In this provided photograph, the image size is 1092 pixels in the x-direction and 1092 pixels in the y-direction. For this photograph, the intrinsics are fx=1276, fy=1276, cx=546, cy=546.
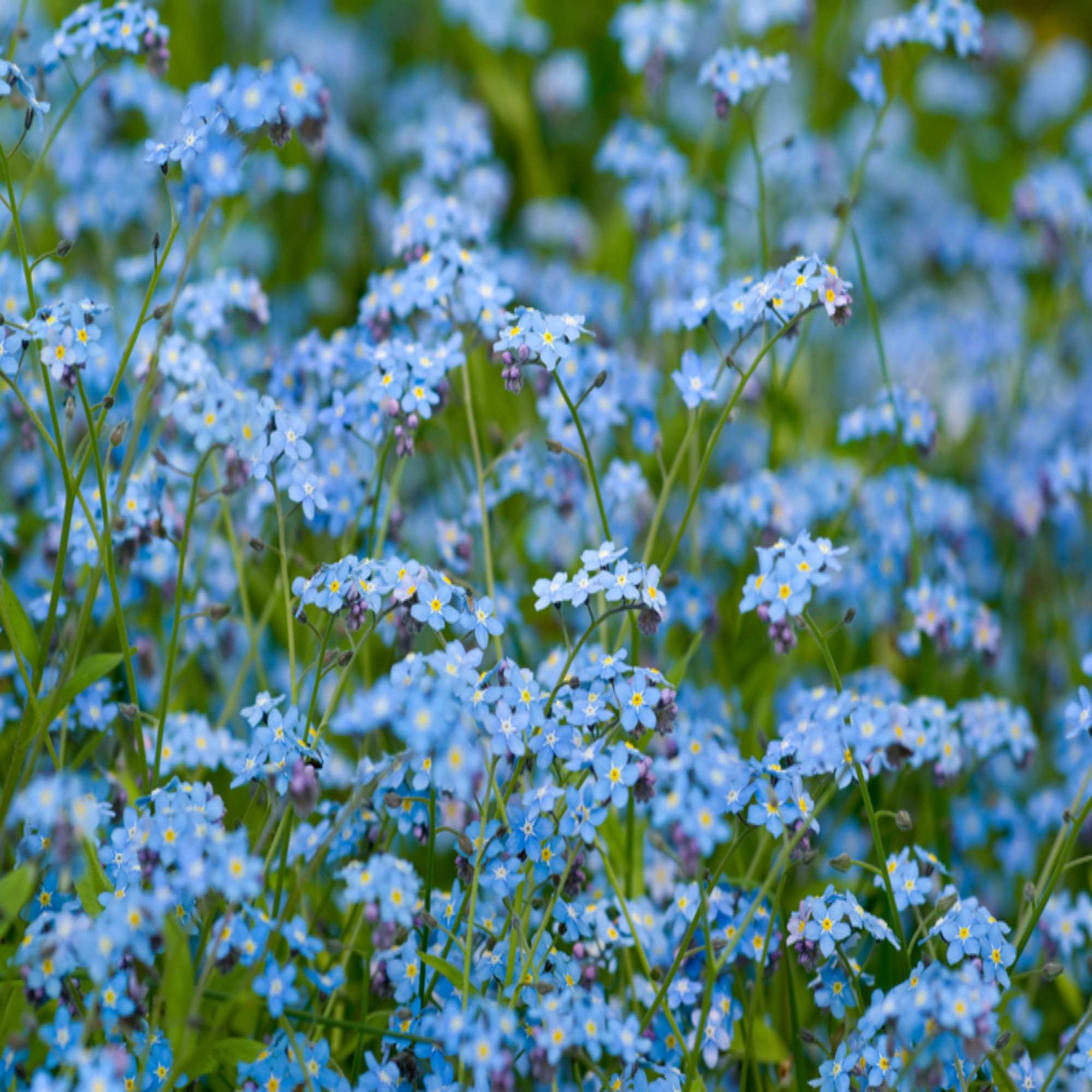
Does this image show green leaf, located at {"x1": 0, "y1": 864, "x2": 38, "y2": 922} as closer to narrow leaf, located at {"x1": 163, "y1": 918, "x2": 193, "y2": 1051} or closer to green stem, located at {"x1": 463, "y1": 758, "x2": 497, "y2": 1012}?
narrow leaf, located at {"x1": 163, "y1": 918, "x2": 193, "y2": 1051}

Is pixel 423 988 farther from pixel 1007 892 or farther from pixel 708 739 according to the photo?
pixel 1007 892

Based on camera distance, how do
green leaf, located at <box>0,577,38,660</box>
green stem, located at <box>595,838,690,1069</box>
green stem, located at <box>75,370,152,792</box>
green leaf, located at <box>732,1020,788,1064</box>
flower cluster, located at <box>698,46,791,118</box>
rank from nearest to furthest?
green stem, located at <box>595,838,690,1069</box>, green stem, located at <box>75,370,152,792</box>, green leaf, located at <box>0,577,38,660</box>, green leaf, located at <box>732,1020,788,1064</box>, flower cluster, located at <box>698,46,791,118</box>

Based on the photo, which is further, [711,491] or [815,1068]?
[711,491]

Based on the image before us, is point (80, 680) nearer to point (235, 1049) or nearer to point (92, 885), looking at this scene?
point (92, 885)

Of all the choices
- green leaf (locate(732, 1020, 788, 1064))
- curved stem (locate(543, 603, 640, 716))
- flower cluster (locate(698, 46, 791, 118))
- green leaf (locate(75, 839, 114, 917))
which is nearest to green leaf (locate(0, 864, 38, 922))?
green leaf (locate(75, 839, 114, 917))

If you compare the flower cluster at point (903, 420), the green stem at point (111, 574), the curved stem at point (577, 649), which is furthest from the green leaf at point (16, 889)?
the flower cluster at point (903, 420)

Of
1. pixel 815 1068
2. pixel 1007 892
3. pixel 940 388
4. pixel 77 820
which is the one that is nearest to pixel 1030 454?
pixel 940 388

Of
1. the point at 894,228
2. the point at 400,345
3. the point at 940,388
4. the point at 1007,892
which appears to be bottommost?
the point at 1007,892
